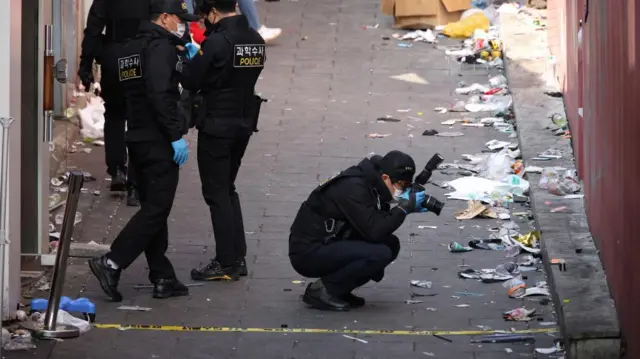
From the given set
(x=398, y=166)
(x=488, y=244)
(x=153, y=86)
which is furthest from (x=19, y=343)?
(x=488, y=244)

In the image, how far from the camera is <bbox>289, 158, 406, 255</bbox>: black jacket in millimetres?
8227

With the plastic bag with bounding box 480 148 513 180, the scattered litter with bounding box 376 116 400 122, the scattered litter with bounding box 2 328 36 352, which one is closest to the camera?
the scattered litter with bounding box 2 328 36 352

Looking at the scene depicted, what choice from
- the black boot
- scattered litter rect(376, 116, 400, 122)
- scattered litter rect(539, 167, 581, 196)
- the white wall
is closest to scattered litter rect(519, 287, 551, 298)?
the black boot

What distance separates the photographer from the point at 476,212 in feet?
34.7

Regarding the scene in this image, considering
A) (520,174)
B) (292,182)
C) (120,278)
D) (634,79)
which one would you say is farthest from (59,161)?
(634,79)

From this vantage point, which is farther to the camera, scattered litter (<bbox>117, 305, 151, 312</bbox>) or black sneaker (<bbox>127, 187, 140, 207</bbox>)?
black sneaker (<bbox>127, 187, 140, 207</bbox>)

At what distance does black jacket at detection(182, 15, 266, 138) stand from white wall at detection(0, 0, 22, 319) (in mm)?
1224

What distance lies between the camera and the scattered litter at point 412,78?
14336 mm

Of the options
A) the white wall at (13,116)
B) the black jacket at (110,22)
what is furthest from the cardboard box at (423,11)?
the white wall at (13,116)

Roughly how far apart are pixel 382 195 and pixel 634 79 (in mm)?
1753

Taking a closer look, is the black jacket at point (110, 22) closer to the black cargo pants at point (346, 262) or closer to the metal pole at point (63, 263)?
the black cargo pants at point (346, 262)

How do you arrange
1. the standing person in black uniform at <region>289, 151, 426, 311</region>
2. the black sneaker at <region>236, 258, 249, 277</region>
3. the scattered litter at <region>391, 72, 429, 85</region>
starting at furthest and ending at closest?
the scattered litter at <region>391, 72, 429, 85</region> → the black sneaker at <region>236, 258, 249, 277</region> → the standing person in black uniform at <region>289, 151, 426, 311</region>

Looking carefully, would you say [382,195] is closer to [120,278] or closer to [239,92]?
[239,92]

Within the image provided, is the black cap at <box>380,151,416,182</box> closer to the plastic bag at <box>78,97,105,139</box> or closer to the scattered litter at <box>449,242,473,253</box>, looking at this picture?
the scattered litter at <box>449,242,473,253</box>
